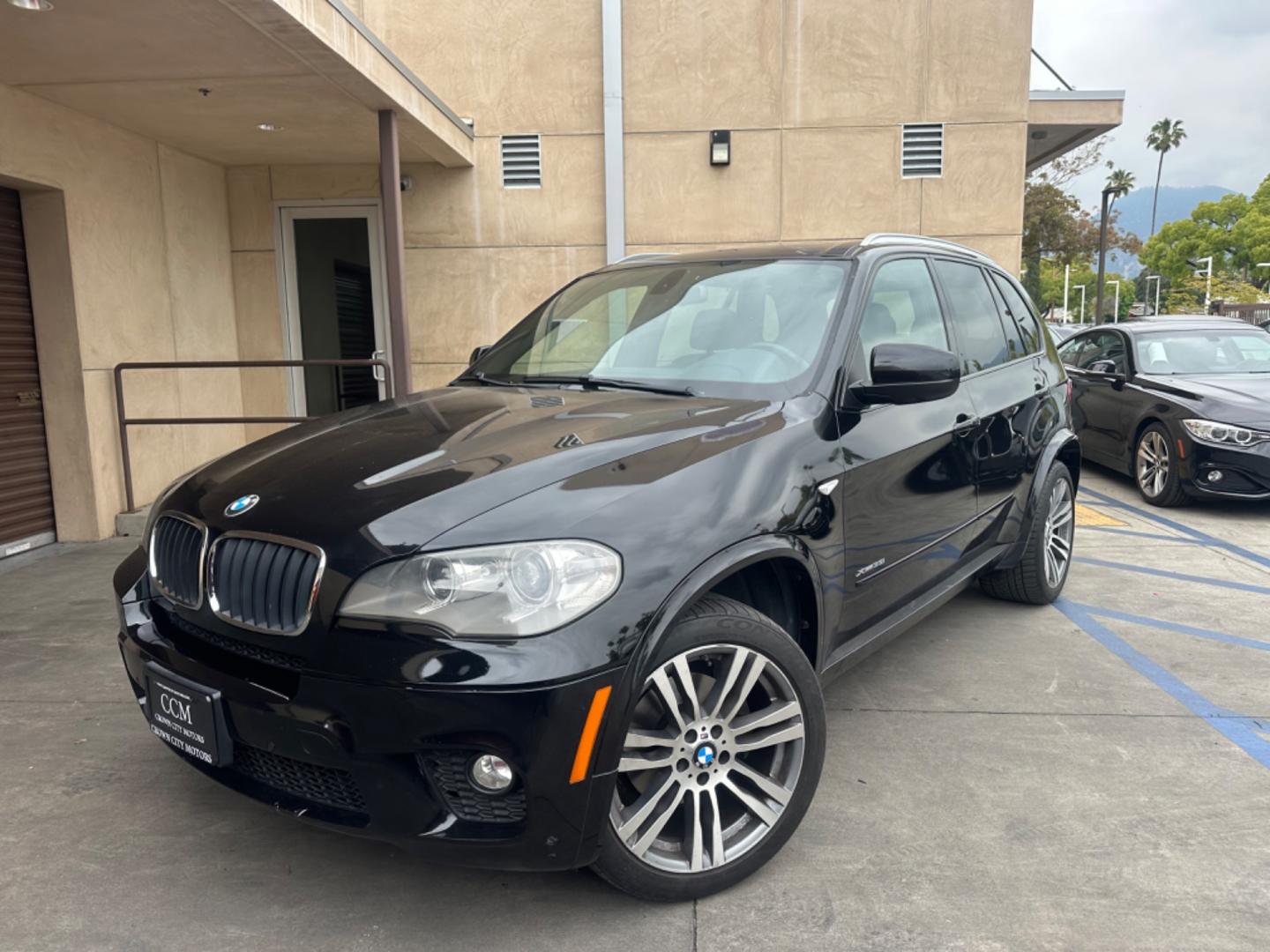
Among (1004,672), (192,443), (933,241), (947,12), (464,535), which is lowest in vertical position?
(1004,672)

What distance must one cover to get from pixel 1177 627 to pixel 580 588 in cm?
391

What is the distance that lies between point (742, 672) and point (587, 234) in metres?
7.28

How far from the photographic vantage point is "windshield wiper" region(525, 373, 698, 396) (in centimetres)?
314

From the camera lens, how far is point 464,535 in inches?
82.4

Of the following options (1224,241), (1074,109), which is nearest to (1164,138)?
(1224,241)

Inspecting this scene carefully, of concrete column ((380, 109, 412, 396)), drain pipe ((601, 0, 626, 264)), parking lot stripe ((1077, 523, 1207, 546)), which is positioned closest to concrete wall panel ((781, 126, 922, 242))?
drain pipe ((601, 0, 626, 264))

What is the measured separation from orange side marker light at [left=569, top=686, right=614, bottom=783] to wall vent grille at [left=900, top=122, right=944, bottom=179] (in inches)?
321

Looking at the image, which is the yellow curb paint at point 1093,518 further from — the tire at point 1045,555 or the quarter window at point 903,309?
the quarter window at point 903,309

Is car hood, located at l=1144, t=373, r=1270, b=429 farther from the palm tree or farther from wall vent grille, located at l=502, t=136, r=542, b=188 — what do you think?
the palm tree

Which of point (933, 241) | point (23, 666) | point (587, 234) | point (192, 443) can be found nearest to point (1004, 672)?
point (933, 241)

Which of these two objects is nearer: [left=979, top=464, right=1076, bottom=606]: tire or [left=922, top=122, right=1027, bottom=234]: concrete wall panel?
[left=979, top=464, right=1076, bottom=606]: tire

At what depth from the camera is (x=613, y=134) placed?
29.2 feet

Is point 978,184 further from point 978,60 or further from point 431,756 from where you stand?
point 431,756

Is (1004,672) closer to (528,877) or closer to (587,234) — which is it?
(528,877)
